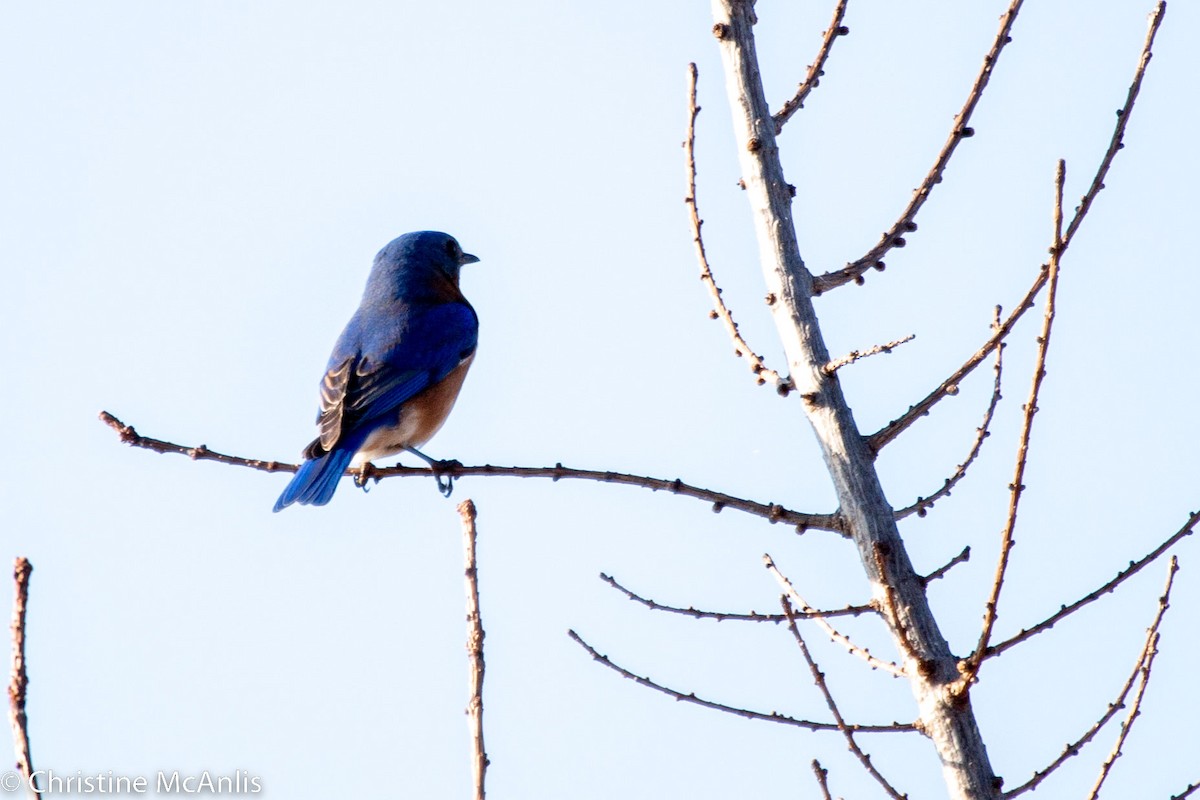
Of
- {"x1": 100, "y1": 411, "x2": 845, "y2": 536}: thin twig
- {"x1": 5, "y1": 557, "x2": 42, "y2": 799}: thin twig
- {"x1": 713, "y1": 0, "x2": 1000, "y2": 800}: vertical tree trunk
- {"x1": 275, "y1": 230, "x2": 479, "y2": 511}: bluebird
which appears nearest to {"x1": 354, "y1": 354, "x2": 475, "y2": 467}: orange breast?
{"x1": 275, "y1": 230, "x2": 479, "y2": 511}: bluebird

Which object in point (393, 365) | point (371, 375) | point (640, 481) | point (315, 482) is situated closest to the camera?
point (640, 481)

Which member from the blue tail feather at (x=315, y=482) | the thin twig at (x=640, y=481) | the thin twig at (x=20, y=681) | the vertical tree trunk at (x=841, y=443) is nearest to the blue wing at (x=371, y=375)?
the blue tail feather at (x=315, y=482)

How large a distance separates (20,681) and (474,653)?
0.85 metres

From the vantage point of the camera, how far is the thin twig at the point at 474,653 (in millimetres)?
2578

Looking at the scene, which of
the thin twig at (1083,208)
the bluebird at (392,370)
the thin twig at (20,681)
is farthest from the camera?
the bluebird at (392,370)

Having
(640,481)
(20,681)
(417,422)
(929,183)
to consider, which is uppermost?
Answer: (417,422)

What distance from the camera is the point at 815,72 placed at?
3.74 metres

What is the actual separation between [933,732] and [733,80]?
5.76 feet

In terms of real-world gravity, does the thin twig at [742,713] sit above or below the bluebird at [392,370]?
below

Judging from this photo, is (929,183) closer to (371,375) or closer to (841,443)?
(841,443)

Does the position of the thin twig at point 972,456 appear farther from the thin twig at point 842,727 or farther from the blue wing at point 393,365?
the blue wing at point 393,365

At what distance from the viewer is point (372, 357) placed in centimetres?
702

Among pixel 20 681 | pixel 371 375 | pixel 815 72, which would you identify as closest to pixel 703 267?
pixel 815 72

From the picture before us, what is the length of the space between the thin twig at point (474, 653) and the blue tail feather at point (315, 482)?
323 cm
